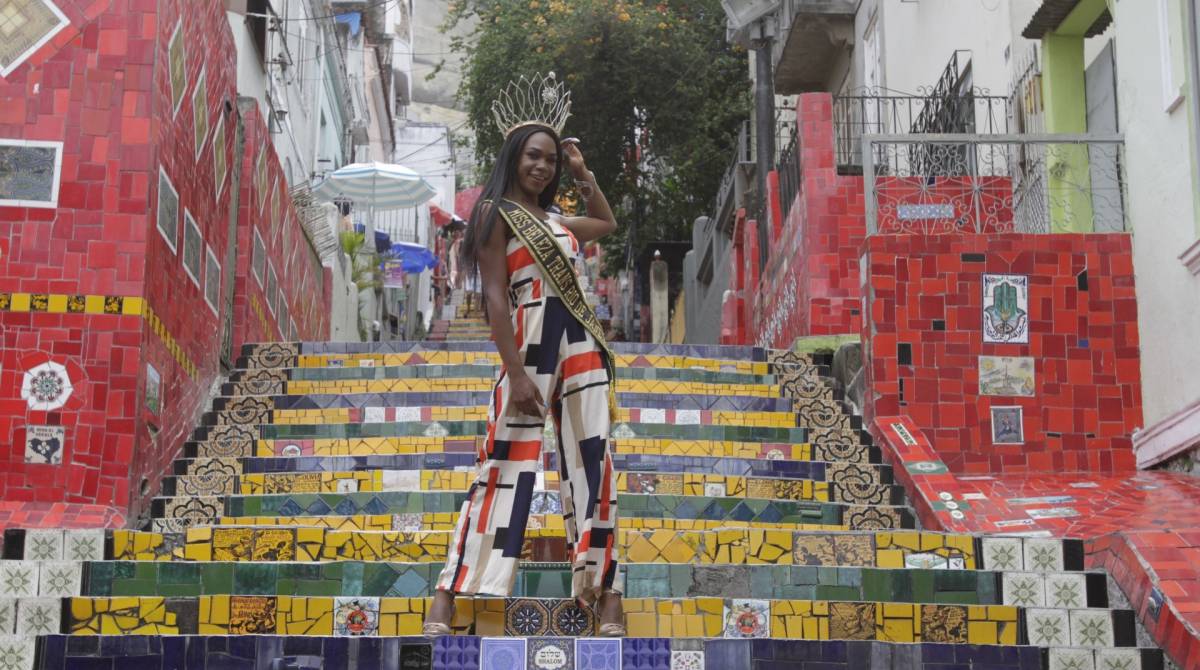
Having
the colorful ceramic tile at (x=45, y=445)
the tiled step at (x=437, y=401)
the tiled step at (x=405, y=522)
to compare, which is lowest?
the tiled step at (x=405, y=522)

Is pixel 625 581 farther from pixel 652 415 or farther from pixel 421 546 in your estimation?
pixel 652 415

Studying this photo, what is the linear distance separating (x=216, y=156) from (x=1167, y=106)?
6.32 meters

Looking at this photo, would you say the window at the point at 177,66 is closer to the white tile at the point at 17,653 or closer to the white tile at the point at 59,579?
the white tile at the point at 59,579

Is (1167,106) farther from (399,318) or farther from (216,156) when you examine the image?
(399,318)

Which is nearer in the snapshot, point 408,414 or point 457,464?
point 457,464

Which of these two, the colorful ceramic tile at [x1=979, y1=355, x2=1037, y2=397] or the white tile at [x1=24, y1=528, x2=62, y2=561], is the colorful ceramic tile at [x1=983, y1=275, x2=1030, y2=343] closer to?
the colorful ceramic tile at [x1=979, y1=355, x2=1037, y2=397]

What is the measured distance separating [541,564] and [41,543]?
2450mm

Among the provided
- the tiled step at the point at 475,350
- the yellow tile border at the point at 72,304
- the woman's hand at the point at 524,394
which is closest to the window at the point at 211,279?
the tiled step at the point at 475,350

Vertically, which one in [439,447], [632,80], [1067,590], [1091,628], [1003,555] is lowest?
[1091,628]

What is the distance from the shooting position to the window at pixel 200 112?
10.7m

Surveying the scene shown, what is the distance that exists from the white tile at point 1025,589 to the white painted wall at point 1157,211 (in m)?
3.19

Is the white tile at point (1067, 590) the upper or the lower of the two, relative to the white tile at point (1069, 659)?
upper

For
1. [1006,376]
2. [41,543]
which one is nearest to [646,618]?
[41,543]

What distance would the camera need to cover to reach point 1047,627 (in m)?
6.60
